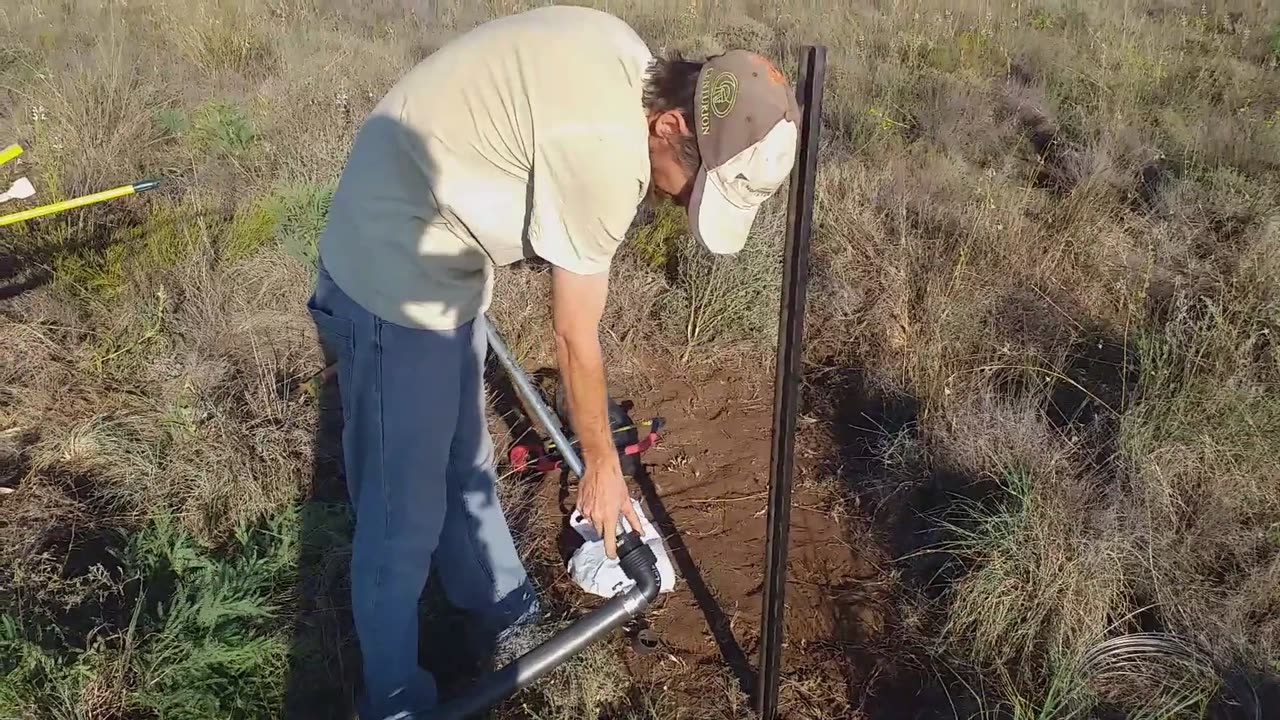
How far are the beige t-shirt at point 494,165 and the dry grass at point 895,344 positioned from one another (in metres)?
1.29

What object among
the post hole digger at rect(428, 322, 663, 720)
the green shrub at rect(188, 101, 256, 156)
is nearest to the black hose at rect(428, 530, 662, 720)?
the post hole digger at rect(428, 322, 663, 720)

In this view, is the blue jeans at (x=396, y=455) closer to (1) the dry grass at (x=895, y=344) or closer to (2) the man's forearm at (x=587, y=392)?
(2) the man's forearm at (x=587, y=392)

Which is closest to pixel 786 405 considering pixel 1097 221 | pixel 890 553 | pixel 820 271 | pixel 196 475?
pixel 890 553

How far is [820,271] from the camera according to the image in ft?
14.9

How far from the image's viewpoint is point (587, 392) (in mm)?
1859

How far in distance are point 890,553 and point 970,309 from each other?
50.8 inches

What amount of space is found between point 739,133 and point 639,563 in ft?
4.31

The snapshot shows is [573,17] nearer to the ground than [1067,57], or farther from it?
farther from it

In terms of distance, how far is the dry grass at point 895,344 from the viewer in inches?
103

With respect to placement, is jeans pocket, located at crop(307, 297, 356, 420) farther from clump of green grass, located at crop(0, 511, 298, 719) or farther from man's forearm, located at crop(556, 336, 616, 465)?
clump of green grass, located at crop(0, 511, 298, 719)

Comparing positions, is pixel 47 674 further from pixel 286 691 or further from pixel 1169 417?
pixel 1169 417

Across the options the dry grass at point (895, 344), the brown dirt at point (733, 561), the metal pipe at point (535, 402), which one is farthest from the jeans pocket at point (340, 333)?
the brown dirt at point (733, 561)

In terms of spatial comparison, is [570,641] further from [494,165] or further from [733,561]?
[494,165]

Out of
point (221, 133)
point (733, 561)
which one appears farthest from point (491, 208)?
point (221, 133)
